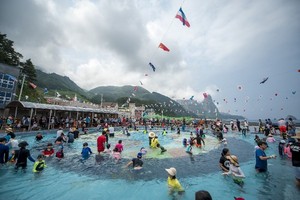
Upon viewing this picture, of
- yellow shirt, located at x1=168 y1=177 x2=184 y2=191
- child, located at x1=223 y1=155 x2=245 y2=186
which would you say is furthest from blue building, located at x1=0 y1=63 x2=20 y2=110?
child, located at x1=223 y1=155 x2=245 y2=186

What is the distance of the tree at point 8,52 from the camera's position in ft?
134

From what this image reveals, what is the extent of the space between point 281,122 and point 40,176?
2486cm

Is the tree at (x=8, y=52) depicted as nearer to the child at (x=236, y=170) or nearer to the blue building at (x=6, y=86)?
the blue building at (x=6, y=86)

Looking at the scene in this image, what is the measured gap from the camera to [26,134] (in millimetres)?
19250

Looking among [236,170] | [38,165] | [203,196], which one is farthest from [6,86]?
[203,196]

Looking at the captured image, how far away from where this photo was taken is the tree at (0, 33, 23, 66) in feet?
134

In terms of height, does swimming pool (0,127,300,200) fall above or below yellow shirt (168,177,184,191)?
below

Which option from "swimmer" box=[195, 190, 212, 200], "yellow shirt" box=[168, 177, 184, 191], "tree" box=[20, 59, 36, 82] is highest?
"tree" box=[20, 59, 36, 82]

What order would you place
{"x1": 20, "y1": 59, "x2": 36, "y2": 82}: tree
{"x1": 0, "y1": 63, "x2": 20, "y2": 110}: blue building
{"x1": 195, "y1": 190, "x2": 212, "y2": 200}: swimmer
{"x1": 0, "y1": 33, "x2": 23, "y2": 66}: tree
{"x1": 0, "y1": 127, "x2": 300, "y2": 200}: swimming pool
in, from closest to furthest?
{"x1": 195, "y1": 190, "x2": 212, "y2": 200}: swimmer < {"x1": 0, "y1": 127, "x2": 300, "y2": 200}: swimming pool < {"x1": 0, "y1": 63, "x2": 20, "y2": 110}: blue building < {"x1": 0, "y1": 33, "x2": 23, "y2": 66}: tree < {"x1": 20, "y1": 59, "x2": 36, "y2": 82}: tree

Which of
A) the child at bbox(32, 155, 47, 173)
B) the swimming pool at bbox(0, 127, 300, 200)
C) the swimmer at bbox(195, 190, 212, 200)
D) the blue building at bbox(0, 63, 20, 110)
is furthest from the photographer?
the blue building at bbox(0, 63, 20, 110)

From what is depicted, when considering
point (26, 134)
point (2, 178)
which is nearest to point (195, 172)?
point (2, 178)

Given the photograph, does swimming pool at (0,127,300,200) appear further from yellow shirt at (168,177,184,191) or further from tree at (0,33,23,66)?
tree at (0,33,23,66)

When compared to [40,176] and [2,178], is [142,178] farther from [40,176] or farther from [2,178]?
[2,178]

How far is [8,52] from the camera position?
4347 centimetres
